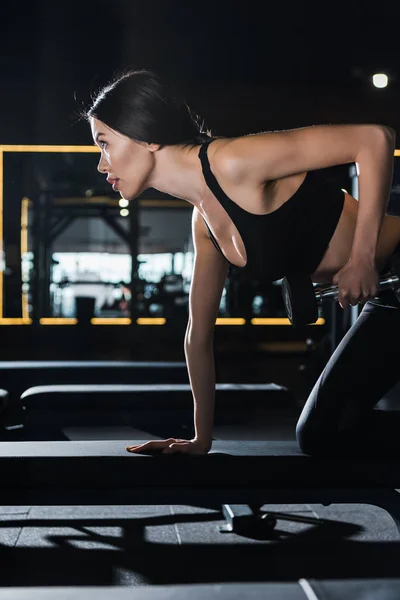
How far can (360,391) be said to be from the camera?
1.32 meters

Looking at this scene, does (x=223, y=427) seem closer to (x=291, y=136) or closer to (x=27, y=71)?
(x=291, y=136)

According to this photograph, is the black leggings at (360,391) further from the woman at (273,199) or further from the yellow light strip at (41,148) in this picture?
the yellow light strip at (41,148)

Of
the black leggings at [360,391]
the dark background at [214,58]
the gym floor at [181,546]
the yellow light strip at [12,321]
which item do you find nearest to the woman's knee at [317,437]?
the black leggings at [360,391]

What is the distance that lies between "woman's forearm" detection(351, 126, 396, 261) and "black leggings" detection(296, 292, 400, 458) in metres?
0.24

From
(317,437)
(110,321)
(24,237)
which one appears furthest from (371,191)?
(24,237)

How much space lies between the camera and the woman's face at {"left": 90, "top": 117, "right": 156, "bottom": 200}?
118 cm

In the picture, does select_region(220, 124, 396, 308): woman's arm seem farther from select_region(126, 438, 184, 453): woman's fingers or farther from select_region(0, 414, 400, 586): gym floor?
select_region(0, 414, 400, 586): gym floor

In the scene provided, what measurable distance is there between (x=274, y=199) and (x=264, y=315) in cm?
A: 522

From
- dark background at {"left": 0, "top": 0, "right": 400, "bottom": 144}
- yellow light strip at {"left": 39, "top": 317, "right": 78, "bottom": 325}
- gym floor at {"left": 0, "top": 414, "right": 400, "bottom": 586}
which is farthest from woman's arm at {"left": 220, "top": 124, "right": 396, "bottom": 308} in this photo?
yellow light strip at {"left": 39, "top": 317, "right": 78, "bottom": 325}

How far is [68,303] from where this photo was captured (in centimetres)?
688

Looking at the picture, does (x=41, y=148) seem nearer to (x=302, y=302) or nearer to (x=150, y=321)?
(x=150, y=321)

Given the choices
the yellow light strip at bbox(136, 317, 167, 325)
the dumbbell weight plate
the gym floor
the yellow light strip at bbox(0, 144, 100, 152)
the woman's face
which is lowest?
the gym floor

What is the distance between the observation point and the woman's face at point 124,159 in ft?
3.89

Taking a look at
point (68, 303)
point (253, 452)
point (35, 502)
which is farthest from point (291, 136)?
point (68, 303)
